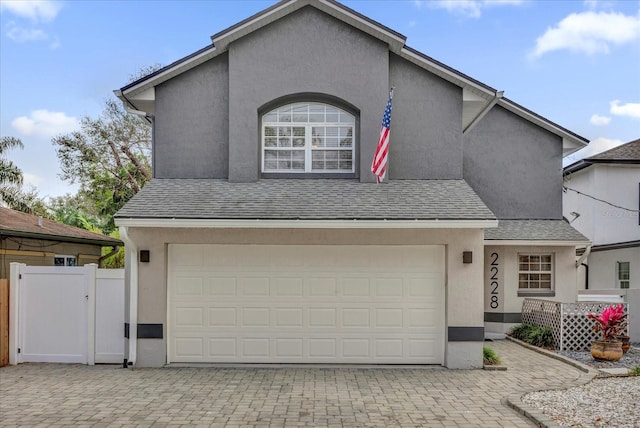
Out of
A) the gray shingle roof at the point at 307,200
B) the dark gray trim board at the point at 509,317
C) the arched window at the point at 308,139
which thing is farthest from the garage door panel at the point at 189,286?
the dark gray trim board at the point at 509,317

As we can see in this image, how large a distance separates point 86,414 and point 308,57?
25.1 ft

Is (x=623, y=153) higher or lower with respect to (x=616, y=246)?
higher

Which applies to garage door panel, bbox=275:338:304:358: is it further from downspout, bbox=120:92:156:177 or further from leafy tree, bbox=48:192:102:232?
leafy tree, bbox=48:192:102:232

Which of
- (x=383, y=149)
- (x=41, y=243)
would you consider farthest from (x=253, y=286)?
(x=41, y=243)

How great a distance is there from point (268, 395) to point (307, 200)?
375cm

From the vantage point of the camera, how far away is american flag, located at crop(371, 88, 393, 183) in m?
9.91

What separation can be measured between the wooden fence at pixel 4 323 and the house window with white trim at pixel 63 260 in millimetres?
7086

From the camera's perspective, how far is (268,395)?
8.12m

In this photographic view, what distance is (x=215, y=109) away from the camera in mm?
11109

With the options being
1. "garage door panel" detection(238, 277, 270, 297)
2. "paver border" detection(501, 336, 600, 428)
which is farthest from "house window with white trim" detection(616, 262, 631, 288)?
"garage door panel" detection(238, 277, 270, 297)

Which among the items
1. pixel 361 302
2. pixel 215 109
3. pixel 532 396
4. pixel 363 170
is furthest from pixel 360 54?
pixel 532 396

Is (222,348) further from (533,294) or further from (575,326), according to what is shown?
(533,294)

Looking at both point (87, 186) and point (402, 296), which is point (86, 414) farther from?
point (87, 186)

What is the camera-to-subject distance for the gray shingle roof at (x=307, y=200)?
9.66 meters
